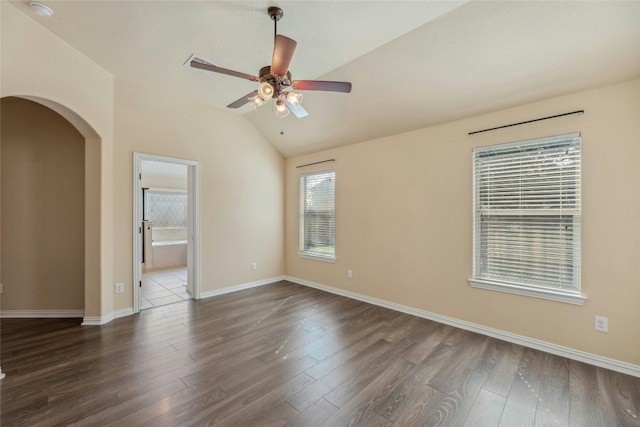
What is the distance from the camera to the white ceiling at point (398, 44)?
204 centimetres

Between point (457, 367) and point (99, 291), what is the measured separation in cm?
397

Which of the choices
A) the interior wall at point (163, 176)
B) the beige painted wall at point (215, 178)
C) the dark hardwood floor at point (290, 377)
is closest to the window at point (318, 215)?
the beige painted wall at point (215, 178)

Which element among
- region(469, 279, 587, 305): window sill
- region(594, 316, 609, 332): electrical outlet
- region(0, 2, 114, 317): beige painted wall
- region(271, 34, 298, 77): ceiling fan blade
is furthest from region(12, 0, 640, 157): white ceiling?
region(594, 316, 609, 332): electrical outlet

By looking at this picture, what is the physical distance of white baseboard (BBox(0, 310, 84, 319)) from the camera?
3391mm

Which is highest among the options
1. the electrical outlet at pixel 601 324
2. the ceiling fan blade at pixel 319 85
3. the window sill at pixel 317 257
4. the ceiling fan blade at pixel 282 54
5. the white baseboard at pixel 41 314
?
the ceiling fan blade at pixel 282 54

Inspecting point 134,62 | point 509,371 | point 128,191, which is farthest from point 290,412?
point 134,62

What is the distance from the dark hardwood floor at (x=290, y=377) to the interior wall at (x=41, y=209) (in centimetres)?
39

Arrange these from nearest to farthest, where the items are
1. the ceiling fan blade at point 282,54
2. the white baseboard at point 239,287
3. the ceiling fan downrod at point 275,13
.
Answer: the ceiling fan blade at point 282,54 < the ceiling fan downrod at point 275,13 < the white baseboard at point 239,287

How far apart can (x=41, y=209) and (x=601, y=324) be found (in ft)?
20.5

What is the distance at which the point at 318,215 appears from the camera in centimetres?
491

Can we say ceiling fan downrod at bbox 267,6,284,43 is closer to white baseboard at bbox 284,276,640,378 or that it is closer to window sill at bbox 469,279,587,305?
window sill at bbox 469,279,587,305

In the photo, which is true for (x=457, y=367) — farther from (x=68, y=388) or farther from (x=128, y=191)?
(x=128, y=191)

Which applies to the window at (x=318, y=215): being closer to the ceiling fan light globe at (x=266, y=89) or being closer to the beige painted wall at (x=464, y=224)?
the beige painted wall at (x=464, y=224)

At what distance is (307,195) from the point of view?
5.11 metres
